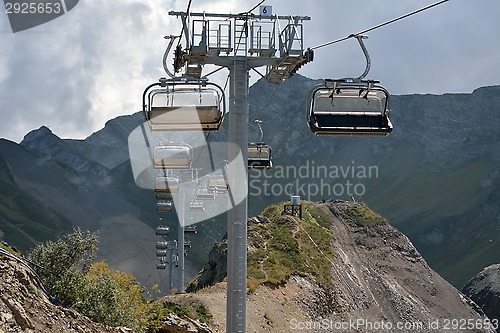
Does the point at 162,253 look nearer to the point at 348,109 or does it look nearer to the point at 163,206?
the point at 163,206

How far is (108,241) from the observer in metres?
110

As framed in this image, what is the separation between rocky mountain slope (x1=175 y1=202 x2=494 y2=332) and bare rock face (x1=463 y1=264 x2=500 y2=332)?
69.8 ft

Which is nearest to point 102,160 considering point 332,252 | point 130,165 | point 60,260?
point 130,165

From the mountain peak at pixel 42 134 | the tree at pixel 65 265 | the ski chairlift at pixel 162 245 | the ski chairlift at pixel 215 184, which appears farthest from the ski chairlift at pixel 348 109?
the mountain peak at pixel 42 134

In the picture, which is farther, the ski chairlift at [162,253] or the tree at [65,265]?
the ski chairlift at [162,253]

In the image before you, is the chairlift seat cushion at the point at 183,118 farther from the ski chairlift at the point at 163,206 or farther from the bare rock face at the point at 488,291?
the bare rock face at the point at 488,291

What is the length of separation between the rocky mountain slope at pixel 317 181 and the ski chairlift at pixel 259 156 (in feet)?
229

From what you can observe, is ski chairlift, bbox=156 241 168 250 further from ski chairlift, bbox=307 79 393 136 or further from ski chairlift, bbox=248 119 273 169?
ski chairlift, bbox=307 79 393 136

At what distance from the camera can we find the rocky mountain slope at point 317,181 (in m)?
112

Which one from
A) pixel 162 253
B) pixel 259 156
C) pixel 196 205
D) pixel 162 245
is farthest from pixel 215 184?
pixel 162 253

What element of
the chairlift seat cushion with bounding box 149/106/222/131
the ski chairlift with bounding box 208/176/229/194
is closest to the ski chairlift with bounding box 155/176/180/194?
the ski chairlift with bounding box 208/176/229/194

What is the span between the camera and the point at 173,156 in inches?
528

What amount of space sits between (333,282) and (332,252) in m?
4.99

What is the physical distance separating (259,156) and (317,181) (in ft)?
529
